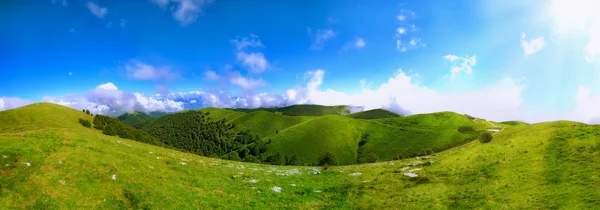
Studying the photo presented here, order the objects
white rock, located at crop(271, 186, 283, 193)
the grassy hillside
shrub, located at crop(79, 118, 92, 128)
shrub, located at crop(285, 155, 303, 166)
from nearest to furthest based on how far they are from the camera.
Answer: the grassy hillside
white rock, located at crop(271, 186, 283, 193)
shrub, located at crop(79, 118, 92, 128)
shrub, located at crop(285, 155, 303, 166)

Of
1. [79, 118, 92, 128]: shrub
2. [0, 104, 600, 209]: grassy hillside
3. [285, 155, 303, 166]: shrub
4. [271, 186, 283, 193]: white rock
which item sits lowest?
[285, 155, 303, 166]: shrub

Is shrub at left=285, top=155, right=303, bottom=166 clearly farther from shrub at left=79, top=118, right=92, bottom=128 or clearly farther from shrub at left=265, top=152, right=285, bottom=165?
shrub at left=79, top=118, right=92, bottom=128

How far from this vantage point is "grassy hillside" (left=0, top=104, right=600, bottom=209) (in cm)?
2388

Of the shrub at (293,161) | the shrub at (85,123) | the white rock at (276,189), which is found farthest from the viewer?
the shrub at (293,161)

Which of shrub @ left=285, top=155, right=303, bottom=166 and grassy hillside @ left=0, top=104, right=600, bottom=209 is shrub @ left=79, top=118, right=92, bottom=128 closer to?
grassy hillside @ left=0, top=104, right=600, bottom=209

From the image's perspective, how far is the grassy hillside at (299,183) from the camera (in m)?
23.9

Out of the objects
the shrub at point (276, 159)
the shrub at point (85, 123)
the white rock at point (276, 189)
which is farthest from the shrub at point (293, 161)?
the white rock at point (276, 189)

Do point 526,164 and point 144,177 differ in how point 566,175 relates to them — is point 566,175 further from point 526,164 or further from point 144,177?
point 144,177

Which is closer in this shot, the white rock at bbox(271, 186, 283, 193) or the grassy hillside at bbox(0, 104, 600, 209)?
the grassy hillside at bbox(0, 104, 600, 209)

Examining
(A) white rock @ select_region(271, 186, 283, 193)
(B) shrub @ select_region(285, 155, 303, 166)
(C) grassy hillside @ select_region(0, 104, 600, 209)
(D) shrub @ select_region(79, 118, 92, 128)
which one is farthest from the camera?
(B) shrub @ select_region(285, 155, 303, 166)

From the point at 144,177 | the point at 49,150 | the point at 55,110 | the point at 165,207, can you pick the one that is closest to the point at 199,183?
the point at 144,177

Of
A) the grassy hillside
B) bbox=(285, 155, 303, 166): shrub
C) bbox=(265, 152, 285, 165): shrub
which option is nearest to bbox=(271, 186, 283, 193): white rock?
the grassy hillside

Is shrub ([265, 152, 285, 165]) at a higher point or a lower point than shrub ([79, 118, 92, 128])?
lower

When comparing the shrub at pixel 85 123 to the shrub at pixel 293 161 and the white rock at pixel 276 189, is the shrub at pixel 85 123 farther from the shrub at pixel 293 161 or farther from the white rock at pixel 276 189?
the shrub at pixel 293 161
